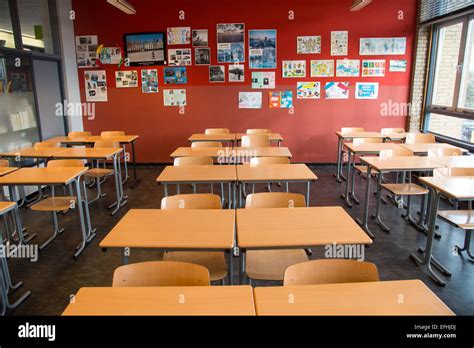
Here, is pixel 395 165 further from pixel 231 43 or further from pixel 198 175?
pixel 231 43

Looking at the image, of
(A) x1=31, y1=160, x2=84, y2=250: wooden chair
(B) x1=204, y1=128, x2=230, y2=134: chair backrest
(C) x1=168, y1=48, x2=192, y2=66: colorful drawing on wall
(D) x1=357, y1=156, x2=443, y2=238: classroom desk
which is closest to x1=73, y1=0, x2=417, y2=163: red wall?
(C) x1=168, y1=48, x2=192, y2=66: colorful drawing on wall

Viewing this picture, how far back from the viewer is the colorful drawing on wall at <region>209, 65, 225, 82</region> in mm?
Answer: 6836

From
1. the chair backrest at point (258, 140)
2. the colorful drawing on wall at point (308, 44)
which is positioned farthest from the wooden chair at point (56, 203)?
the colorful drawing on wall at point (308, 44)

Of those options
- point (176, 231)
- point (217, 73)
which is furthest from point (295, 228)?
point (217, 73)

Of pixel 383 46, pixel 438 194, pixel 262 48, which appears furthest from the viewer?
pixel 262 48

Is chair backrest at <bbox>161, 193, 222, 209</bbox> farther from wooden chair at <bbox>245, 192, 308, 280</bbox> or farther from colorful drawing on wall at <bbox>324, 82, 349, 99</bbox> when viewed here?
colorful drawing on wall at <bbox>324, 82, 349, 99</bbox>

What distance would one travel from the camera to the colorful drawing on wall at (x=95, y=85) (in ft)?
23.0

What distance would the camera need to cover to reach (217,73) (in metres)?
6.86

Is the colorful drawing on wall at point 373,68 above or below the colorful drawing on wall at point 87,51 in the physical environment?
below

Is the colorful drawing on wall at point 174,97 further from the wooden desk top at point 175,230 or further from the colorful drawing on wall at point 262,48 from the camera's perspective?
the wooden desk top at point 175,230

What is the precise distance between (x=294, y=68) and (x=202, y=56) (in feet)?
5.81

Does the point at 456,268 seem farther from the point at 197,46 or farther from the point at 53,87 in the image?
the point at 53,87

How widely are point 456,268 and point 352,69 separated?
4.45 metres

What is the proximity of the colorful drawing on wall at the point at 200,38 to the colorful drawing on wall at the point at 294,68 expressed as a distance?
1.53 meters
